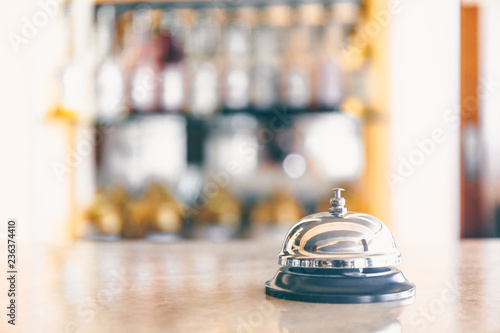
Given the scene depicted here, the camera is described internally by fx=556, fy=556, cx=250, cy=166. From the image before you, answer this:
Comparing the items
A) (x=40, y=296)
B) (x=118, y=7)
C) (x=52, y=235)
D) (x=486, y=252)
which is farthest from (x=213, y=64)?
(x=40, y=296)

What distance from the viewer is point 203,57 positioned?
95.1 inches

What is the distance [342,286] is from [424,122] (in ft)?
6.03

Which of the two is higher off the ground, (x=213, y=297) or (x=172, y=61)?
(x=172, y=61)

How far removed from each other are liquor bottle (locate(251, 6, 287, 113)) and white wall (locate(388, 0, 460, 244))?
0.47 metres

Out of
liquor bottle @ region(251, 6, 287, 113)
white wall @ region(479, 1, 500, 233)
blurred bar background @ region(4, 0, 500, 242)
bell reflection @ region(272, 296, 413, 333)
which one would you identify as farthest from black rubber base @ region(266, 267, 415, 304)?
white wall @ region(479, 1, 500, 233)

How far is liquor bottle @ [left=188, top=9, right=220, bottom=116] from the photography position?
7.85 ft

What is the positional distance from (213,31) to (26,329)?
2.10m

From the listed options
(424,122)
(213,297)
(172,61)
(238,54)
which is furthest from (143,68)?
(213,297)

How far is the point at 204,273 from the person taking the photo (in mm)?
776

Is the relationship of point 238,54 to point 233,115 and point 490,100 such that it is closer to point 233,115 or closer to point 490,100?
point 233,115

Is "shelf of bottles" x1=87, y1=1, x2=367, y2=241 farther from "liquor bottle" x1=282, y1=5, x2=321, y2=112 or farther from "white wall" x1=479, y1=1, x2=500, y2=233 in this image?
"white wall" x1=479, y1=1, x2=500, y2=233

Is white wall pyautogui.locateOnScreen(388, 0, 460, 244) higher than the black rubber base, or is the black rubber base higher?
white wall pyautogui.locateOnScreen(388, 0, 460, 244)

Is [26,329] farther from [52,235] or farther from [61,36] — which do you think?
[61,36]

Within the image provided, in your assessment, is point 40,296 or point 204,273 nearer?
point 40,296
